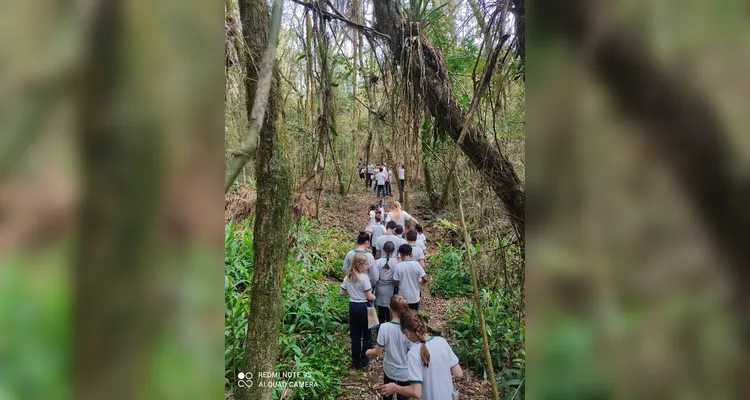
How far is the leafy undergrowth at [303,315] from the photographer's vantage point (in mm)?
2514

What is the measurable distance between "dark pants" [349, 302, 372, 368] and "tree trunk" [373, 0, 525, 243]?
56.4 inches

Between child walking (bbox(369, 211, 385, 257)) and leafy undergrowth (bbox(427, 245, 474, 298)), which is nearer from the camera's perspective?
child walking (bbox(369, 211, 385, 257))

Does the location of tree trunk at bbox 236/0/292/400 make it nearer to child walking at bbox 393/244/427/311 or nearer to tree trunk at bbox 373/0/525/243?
tree trunk at bbox 373/0/525/243

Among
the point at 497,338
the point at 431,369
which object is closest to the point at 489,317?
the point at 497,338

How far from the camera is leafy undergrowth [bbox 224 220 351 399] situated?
8.25 feet
